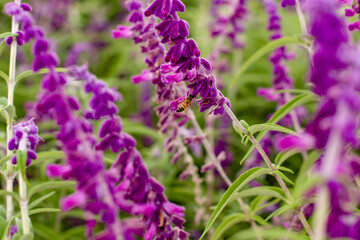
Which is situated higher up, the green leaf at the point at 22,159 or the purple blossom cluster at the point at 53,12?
the purple blossom cluster at the point at 53,12

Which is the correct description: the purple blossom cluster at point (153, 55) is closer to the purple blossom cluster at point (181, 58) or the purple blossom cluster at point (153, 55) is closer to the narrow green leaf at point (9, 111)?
the purple blossom cluster at point (181, 58)

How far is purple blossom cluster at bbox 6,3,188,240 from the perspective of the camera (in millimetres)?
1327

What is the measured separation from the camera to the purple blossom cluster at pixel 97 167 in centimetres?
133

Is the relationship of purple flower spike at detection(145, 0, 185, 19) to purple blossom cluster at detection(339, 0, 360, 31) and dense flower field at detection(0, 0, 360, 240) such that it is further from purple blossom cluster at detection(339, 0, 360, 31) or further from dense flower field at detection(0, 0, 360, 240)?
purple blossom cluster at detection(339, 0, 360, 31)

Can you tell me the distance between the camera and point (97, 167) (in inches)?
52.1

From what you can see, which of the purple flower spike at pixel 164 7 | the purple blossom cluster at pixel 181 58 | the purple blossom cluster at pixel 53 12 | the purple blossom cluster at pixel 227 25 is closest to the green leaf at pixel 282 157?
the purple blossom cluster at pixel 181 58

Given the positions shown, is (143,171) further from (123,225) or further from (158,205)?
(123,225)

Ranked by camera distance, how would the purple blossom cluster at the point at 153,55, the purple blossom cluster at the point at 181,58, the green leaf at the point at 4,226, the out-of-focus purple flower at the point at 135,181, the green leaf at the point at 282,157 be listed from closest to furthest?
the out-of-focus purple flower at the point at 135,181, the purple blossom cluster at the point at 181,58, the green leaf at the point at 4,226, the green leaf at the point at 282,157, the purple blossom cluster at the point at 153,55

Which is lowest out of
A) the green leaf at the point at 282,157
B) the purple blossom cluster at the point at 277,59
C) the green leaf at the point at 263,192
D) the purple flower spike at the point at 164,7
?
the green leaf at the point at 263,192

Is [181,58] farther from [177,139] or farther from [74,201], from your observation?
[177,139]

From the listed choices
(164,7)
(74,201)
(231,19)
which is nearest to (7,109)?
(164,7)

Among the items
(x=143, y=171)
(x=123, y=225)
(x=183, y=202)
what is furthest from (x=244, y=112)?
(x=123, y=225)

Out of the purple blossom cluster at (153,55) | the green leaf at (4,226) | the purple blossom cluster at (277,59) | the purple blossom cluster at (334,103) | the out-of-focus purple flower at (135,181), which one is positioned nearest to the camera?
the purple blossom cluster at (334,103)

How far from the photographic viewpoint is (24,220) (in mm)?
2049
